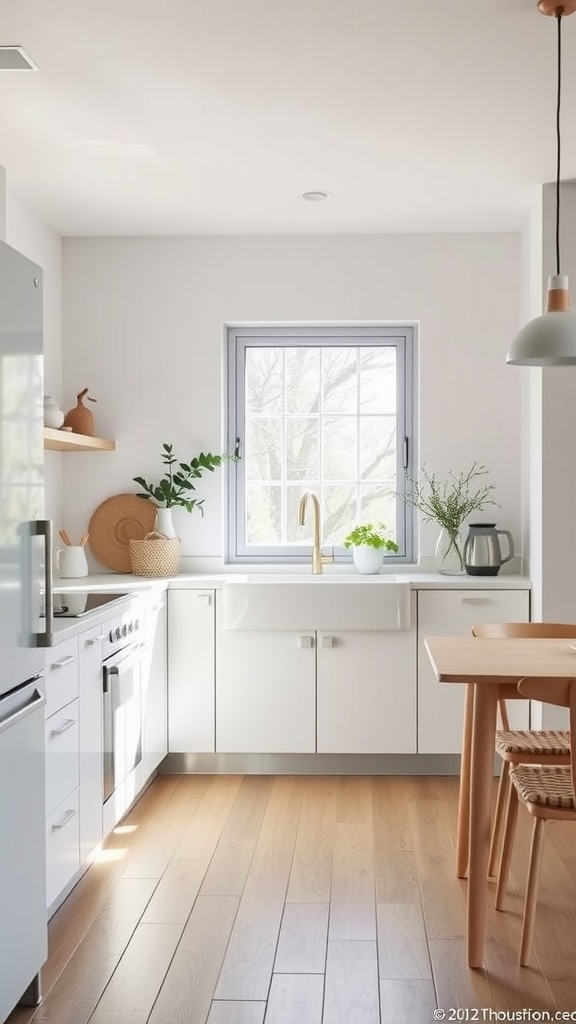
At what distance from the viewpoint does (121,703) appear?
12.4ft

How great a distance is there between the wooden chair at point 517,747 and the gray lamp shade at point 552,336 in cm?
107

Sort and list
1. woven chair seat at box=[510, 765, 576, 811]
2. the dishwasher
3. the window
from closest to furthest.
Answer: the dishwasher
woven chair seat at box=[510, 765, 576, 811]
the window

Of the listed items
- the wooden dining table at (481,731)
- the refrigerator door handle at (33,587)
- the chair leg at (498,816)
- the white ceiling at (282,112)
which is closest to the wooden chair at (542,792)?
the wooden dining table at (481,731)

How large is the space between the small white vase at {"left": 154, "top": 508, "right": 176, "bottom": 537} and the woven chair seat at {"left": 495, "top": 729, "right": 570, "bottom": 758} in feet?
6.92

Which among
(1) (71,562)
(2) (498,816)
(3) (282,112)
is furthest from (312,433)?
(2) (498,816)

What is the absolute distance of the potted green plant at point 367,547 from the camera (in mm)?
4840

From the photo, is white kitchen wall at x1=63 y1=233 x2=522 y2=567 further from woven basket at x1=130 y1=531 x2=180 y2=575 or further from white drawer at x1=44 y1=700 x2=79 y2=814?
white drawer at x1=44 y1=700 x2=79 y2=814

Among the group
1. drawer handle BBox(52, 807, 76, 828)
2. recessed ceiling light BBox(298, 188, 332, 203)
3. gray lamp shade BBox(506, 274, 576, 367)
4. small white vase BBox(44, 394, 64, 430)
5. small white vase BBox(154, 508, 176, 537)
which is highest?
recessed ceiling light BBox(298, 188, 332, 203)

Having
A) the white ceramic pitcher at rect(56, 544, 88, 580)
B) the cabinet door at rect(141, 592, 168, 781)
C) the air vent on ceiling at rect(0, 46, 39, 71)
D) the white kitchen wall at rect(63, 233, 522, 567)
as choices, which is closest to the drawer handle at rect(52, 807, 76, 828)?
the cabinet door at rect(141, 592, 168, 781)

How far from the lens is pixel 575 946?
280cm

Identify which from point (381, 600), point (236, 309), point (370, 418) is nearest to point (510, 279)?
point (370, 418)

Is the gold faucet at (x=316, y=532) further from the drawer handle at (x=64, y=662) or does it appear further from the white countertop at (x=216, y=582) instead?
the drawer handle at (x=64, y=662)

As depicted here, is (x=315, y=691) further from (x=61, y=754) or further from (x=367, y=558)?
(x=61, y=754)

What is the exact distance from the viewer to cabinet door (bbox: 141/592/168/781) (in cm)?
420
